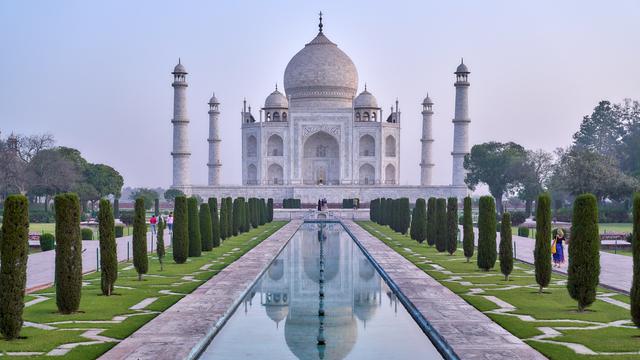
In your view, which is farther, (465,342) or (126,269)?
(126,269)

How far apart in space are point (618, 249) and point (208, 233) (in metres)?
10.5

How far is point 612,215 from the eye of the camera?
120ft

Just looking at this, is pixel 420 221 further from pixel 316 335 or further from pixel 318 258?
pixel 316 335

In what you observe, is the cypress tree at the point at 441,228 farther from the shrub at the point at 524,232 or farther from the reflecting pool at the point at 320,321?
the shrub at the point at 524,232

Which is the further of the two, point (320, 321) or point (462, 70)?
point (462, 70)

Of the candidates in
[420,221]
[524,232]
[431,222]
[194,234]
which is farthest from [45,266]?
[524,232]

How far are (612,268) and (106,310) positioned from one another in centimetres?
988

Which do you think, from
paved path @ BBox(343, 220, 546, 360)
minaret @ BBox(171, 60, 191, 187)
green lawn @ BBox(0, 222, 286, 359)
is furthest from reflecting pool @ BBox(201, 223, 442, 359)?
minaret @ BBox(171, 60, 191, 187)

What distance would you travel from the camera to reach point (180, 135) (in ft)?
159

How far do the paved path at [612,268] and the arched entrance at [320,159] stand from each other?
34294mm

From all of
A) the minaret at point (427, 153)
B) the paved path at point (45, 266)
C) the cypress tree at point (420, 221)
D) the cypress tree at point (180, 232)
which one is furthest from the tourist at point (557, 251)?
the minaret at point (427, 153)

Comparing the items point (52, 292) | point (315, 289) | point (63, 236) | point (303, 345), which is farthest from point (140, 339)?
point (315, 289)

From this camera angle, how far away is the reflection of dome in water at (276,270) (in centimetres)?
1494

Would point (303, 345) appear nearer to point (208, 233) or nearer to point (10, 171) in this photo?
point (208, 233)
